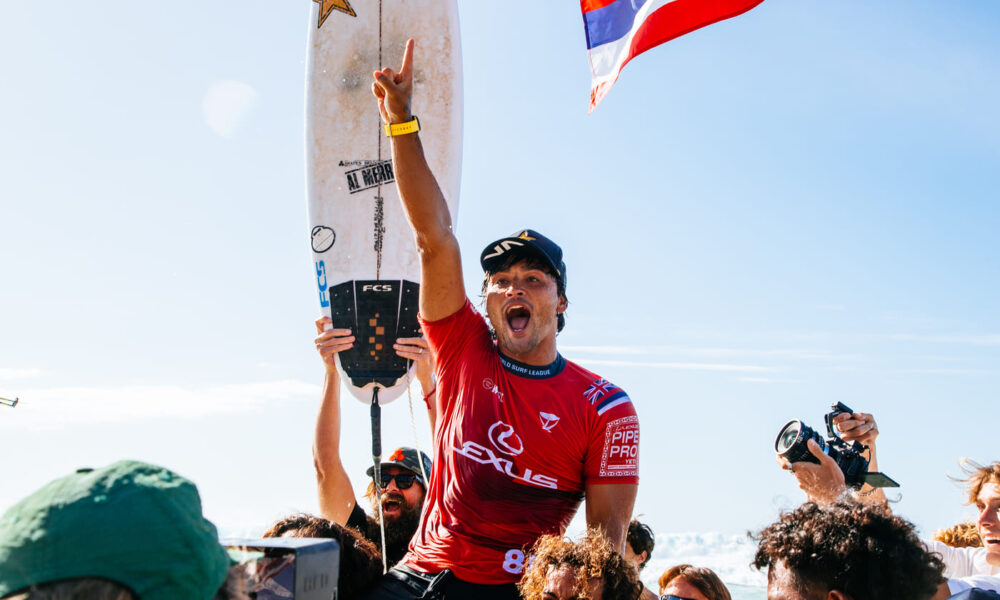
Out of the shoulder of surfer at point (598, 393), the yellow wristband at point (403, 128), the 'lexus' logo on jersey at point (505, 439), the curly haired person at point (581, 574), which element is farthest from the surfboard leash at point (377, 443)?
the yellow wristband at point (403, 128)

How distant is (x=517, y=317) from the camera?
2.82 meters

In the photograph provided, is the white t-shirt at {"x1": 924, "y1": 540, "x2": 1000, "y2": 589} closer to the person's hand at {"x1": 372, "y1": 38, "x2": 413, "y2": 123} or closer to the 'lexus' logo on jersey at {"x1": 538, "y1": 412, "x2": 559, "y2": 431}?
the 'lexus' logo on jersey at {"x1": 538, "y1": 412, "x2": 559, "y2": 431}

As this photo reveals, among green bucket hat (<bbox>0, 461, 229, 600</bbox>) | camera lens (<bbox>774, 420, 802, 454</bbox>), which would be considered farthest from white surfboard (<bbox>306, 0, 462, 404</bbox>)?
green bucket hat (<bbox>0, 461, 229, 600</bbox>)

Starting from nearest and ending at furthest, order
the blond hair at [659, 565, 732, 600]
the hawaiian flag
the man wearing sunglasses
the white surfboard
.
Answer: the blond hair at [659, 565, 732, 600] < the man wearing sunglasses < the white surfboard < the hawaiian flag

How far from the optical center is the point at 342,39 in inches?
192

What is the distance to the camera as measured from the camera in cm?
282

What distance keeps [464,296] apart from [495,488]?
0.67 meters

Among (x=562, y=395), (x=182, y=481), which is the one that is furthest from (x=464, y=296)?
(x=182, y=481)

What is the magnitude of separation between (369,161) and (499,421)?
8.23 ft

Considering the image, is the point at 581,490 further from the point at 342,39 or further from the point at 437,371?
the point at 342,39

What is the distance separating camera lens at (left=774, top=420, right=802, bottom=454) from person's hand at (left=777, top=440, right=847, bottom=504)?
5cm

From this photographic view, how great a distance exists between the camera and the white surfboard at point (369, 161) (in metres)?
4.20

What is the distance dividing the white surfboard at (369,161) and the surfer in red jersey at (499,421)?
1.38m

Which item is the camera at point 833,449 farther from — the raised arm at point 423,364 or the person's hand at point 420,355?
the person's hand at point 420,355
